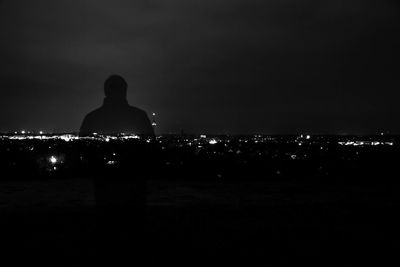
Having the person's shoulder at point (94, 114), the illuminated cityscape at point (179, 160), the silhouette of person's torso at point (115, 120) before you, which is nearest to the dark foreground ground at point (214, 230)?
the illuminated cityscape at point (179, 160)

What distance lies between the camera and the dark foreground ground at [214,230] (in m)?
5.90

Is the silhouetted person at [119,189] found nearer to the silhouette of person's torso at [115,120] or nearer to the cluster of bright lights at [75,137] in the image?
the silhouette of person's torso at [115,120]

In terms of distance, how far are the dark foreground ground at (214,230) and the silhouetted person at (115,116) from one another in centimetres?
183

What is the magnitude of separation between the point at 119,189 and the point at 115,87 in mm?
1706

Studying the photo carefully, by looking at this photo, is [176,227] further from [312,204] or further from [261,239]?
[312,204]

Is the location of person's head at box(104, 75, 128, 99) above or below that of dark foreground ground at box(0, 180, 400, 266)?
above

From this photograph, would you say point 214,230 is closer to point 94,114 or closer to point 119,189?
point 119,189

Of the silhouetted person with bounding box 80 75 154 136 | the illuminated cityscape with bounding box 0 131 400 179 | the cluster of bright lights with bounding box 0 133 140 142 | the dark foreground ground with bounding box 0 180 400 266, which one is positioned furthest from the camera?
the illuminated cityscape with bounding box 0 131 400 179

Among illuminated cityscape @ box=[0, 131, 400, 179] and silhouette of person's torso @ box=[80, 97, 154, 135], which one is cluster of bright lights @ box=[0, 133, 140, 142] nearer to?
illuminated cityscape @ box=[0, 131, 400, 179]

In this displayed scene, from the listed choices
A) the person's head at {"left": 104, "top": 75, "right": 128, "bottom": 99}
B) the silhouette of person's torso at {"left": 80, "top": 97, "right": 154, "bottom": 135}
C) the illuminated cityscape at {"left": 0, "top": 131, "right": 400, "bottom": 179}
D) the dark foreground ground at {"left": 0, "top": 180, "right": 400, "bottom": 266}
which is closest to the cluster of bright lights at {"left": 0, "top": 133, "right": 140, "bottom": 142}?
the illuminated cityscape at {"left": 0, "top": 131, "right": 400, "bottom": 179}

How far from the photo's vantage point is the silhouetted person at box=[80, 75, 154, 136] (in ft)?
19.8

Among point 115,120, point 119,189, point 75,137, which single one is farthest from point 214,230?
point 75,137

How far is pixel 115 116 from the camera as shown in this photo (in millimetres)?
6172

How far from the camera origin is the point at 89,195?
1168 centimetres
